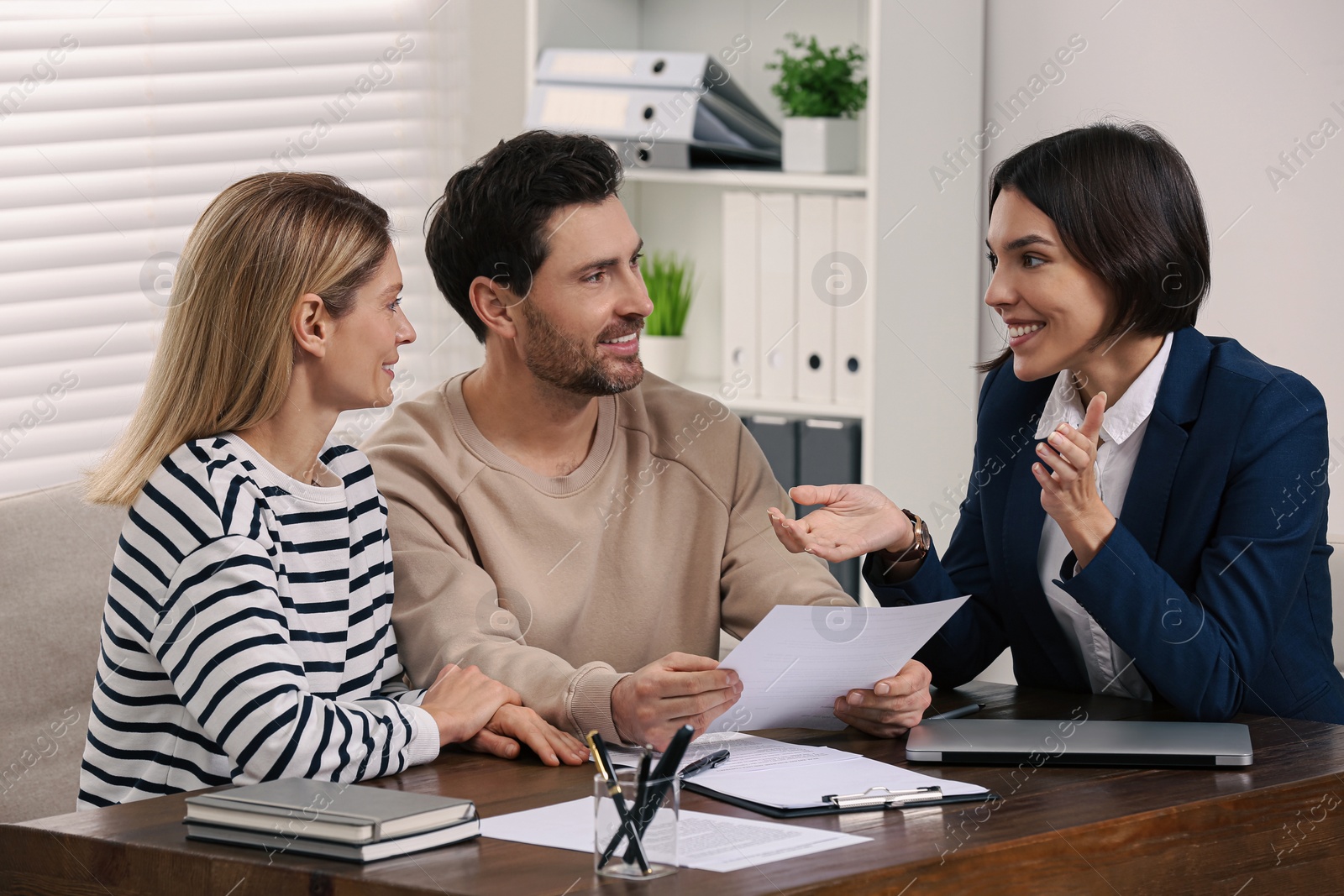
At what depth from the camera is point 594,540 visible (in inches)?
73.3

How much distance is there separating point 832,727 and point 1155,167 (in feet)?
2.52

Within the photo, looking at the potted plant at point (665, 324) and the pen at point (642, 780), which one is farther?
the potted plant at point (665, 324)

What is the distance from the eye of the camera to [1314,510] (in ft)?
5.39

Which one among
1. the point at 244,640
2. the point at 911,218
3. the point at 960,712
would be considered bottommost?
the point at 960,712

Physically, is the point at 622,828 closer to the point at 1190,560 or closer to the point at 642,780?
the point at 642,780

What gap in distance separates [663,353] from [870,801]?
2.14 metres

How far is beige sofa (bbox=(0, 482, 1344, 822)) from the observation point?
1932 mm

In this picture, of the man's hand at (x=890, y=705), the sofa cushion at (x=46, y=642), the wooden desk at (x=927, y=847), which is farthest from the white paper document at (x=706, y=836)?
the sofa cushion at (x=46, y=642)

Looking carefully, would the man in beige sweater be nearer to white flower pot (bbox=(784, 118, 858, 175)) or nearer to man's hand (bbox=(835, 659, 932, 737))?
man's hand (bbox=(835, 659, 932, 737))

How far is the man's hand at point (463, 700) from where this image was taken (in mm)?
1481

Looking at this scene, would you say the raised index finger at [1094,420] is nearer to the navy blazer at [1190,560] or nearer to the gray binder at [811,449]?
the navy blazer at [1190,560]

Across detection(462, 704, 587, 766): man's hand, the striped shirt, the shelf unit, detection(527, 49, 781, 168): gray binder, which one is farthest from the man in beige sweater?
detection(527, 49, 781, 168): gray binder

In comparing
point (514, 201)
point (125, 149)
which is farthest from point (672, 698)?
point (125, 149)

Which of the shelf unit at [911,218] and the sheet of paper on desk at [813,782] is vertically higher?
the shelf unit at [911,218]
